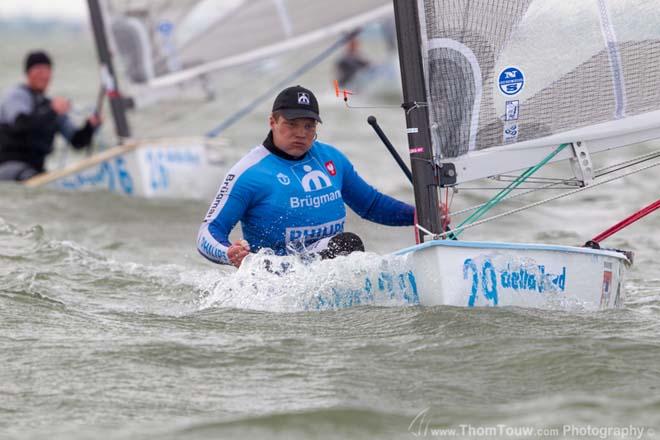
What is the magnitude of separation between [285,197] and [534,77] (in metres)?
1.06

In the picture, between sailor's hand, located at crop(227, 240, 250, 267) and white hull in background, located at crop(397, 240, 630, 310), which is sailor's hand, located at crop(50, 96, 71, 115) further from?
white hull in background, located at crop(397, 240, 630, 310)

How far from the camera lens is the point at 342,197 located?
504cm

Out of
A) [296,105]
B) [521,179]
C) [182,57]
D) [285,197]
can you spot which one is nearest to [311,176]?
[285,197]

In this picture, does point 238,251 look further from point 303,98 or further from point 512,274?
point 512,274

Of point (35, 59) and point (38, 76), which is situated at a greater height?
point (35, 59)

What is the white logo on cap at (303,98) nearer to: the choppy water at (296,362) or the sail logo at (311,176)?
the sail logo at (311,176)

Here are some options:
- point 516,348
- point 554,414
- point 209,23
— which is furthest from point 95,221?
point 554,414

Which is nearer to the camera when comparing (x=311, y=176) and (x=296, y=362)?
(x=296, y=362)

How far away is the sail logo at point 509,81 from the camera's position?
14.6ft

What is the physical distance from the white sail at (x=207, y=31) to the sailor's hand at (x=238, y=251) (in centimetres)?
501

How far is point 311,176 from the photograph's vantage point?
15.4 feet

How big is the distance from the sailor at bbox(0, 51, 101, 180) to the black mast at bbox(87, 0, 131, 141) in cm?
19

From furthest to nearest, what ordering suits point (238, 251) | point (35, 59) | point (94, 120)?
1. point (94, 120)
2. point (35, 59)
3. point (238, 251)

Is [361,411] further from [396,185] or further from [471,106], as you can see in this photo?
[396,185]
